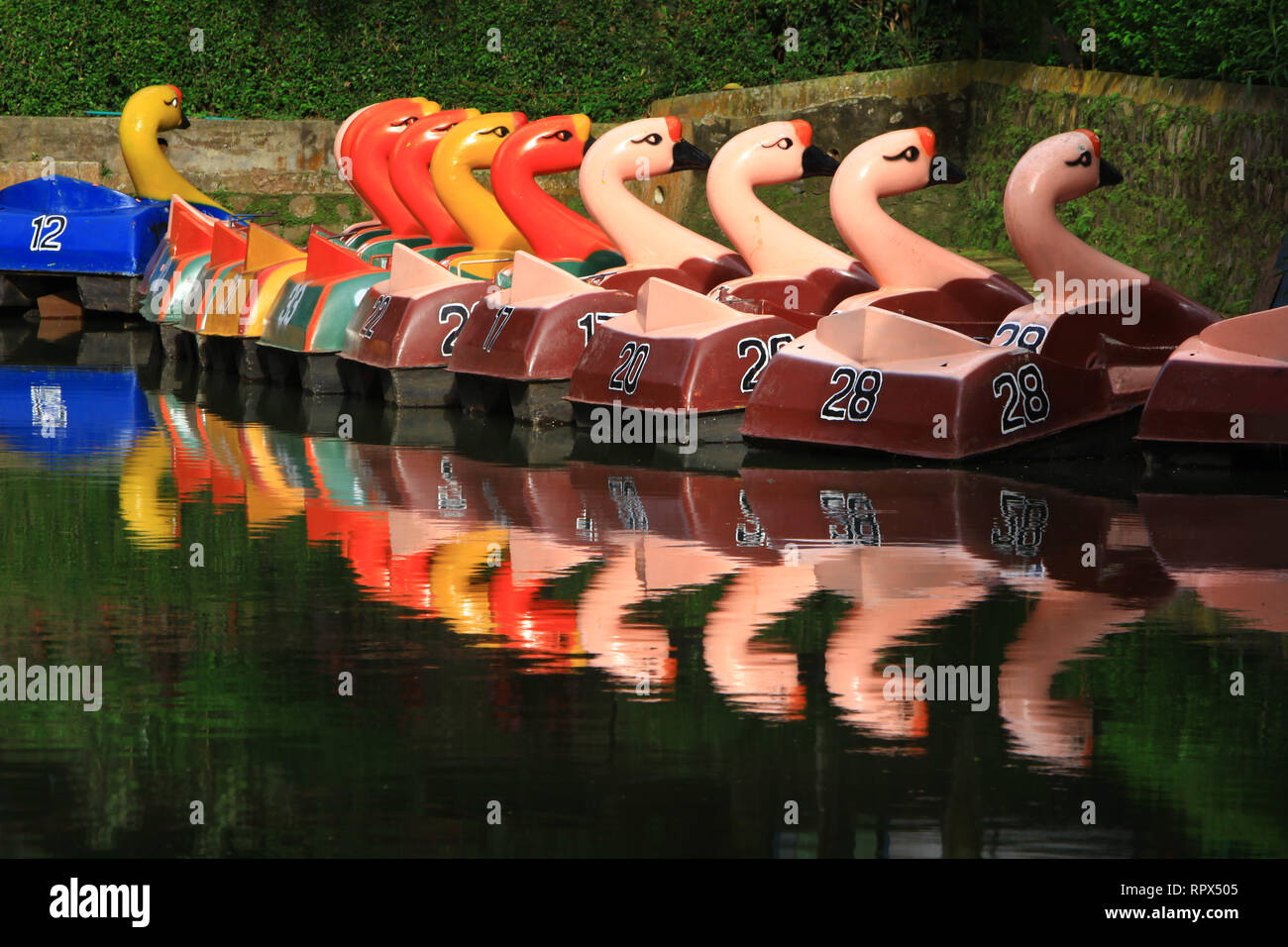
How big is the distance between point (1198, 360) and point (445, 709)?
5.67 metres

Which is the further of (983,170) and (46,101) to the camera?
(46,101)

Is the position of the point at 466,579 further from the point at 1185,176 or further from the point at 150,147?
the point at 150,147

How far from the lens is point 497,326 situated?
500 inches

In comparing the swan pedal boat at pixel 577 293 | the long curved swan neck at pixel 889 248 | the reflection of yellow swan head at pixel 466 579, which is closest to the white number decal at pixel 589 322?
the swan pedal boat at pixel 577 293

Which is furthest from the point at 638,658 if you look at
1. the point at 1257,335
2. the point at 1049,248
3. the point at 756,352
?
the point at 1049,248

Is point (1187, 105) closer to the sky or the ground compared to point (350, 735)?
closer to the sky

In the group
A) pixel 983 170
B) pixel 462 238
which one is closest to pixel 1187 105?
pixel 983 170

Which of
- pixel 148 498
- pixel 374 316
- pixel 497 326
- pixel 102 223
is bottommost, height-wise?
pixel 148 498

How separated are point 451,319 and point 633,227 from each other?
1709 millimetres

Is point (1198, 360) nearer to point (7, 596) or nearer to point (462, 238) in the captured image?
point (7, 596)

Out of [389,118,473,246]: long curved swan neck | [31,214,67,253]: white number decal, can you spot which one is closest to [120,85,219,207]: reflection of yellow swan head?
[31,214,67,253]: white number decal
